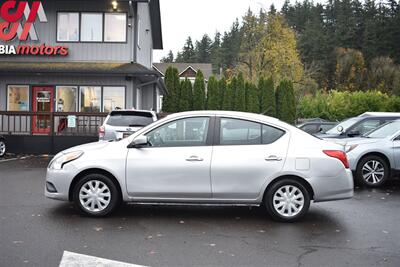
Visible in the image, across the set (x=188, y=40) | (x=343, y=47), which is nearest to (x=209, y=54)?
(x=188, y=40)

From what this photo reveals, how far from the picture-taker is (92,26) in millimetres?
21047

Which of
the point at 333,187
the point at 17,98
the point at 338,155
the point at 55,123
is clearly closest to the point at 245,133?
the point at 338,155

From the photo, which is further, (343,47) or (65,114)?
(343,47)

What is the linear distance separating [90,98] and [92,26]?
10.8 feet

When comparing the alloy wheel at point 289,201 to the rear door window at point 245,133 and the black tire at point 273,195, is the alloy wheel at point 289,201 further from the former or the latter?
the rear door window at point 245,133

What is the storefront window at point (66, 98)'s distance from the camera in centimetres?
2077

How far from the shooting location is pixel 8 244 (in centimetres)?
564

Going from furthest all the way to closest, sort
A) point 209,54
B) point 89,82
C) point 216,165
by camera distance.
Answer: point 209,54 < point 89,82 < point 216,165

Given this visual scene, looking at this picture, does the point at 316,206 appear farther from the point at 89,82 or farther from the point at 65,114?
the point at 89,82

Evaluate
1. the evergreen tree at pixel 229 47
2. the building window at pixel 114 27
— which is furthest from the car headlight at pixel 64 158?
the evergreen tree at pixel 229 47

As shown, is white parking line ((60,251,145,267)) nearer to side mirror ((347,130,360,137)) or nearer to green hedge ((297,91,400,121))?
side mirror ((347,130,360,137))

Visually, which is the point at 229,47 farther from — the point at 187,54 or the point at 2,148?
the point at 2,148

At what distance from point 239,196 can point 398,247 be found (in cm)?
226

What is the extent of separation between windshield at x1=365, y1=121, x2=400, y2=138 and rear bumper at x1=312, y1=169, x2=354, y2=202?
4.64 meters
